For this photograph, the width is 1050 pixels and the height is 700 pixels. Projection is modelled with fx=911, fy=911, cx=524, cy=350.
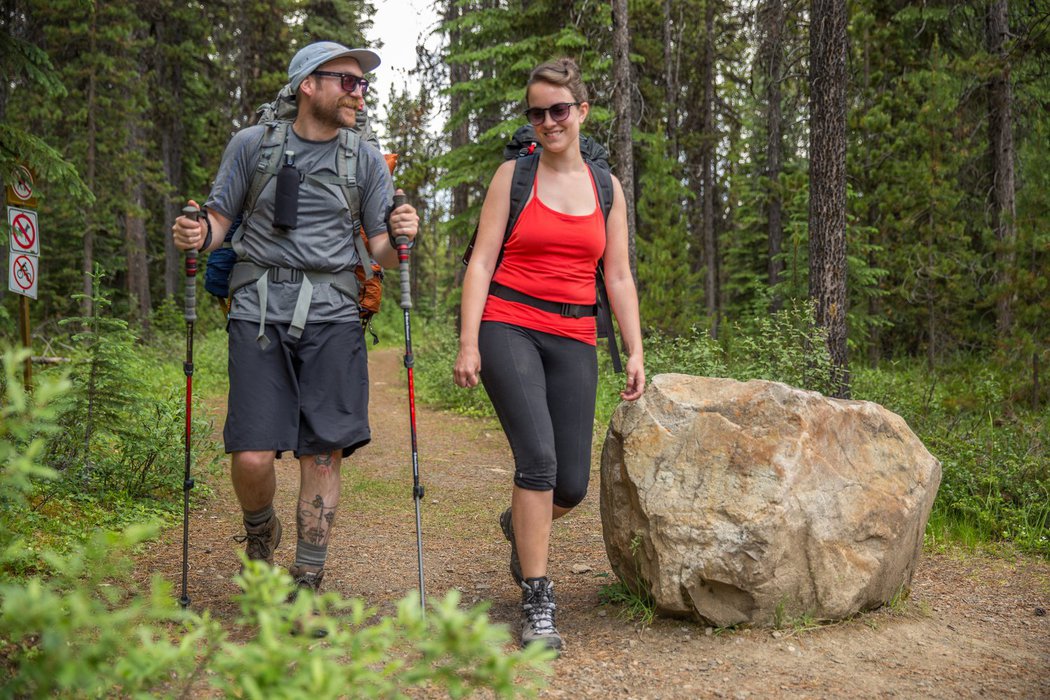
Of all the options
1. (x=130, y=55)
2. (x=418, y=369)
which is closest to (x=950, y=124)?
(x=418, y=369)

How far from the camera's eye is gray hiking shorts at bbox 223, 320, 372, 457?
4180 millimetres

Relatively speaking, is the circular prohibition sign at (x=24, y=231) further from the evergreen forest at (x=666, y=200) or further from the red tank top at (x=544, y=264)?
the red tank top at (x=544, y=264)

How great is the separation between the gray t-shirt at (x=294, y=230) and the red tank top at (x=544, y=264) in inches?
30.4

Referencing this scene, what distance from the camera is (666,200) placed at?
18438mm

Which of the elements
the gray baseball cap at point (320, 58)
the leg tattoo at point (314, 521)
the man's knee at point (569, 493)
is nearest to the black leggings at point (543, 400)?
the man's knee at point (569, 493)

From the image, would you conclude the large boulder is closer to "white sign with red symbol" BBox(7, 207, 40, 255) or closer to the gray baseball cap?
the gray baseball cap

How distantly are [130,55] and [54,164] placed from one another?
11802 mm

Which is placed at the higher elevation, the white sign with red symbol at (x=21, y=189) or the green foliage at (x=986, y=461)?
the white sign with red symbol at (x=21, y=189)

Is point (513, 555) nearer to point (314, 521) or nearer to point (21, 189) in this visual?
point (314, 521)

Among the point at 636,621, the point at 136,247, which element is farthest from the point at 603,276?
the point at 136,247

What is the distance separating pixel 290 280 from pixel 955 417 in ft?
22.9

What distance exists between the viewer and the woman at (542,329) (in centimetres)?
418

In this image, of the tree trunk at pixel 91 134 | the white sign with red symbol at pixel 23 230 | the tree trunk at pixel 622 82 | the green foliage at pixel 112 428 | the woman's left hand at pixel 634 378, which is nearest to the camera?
the woman's left hand at pixel 634 378

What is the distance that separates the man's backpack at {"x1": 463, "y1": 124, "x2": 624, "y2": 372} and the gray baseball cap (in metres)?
0.81
